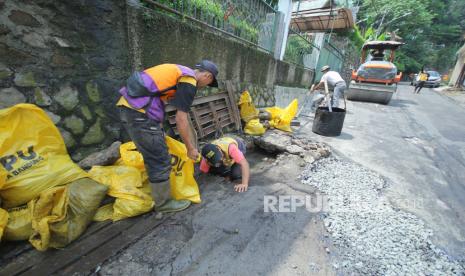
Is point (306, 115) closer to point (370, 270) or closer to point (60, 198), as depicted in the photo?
point (370, 270)

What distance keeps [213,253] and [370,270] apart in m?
1.17

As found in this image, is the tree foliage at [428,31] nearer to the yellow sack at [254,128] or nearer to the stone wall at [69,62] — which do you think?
the yellow sack at [254,128]

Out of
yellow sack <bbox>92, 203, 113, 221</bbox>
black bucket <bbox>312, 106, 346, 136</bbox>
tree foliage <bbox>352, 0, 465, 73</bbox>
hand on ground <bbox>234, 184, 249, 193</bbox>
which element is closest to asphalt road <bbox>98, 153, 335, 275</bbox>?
hand on ground <bbox>234, 184, 249, 193</bbox>

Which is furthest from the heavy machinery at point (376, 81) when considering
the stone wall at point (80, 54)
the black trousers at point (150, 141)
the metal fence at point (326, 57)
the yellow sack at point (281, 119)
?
the black trousers at point (150, 141)

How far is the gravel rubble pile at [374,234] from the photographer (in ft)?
5.22

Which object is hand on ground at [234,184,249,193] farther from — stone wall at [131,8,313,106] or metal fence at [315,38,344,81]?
metal fence at [315,38,344,81]

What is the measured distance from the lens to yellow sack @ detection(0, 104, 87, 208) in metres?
1.53

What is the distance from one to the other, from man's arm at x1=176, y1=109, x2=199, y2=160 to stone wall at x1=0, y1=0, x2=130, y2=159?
1.16 metres

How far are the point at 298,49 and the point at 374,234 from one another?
687cm

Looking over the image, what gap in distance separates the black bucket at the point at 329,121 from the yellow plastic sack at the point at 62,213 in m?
4.39

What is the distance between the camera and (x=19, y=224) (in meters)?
1.52

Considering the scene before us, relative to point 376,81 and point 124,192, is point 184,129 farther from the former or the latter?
point 376,81

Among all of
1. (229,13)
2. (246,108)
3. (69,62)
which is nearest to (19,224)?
(69,62)

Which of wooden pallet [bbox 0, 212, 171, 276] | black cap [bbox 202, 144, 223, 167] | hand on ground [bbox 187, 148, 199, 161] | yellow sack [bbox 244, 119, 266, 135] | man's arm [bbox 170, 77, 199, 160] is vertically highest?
man's arm [bbox 170, 77, 199, 160]
